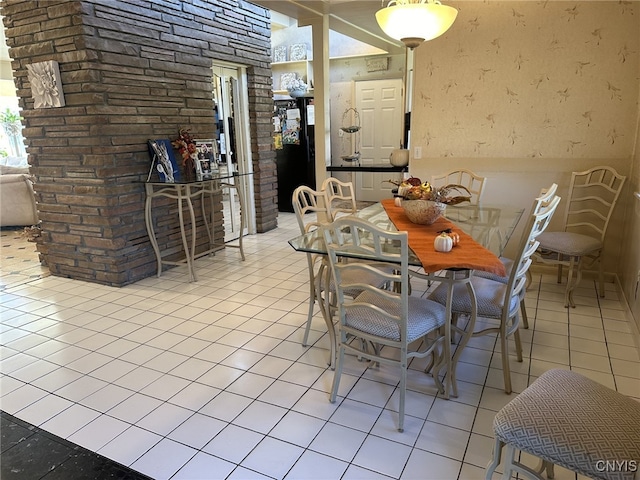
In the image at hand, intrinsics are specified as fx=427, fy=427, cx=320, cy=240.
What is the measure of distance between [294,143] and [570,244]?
171 inches

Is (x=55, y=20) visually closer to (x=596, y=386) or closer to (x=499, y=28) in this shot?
(x=499, y=28)

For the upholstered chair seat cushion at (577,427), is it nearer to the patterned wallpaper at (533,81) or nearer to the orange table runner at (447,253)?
the orange table runner at (447,253)

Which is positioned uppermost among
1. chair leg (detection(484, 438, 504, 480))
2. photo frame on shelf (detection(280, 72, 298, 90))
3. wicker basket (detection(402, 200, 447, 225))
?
photo frame on shelf (detection(280, 72, 298, 90))

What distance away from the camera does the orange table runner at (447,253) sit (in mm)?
1824

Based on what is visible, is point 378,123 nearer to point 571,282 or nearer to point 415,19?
point 571,282

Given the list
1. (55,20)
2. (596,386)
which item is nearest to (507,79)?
(596,386)

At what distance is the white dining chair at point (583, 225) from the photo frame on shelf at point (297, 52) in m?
5.04

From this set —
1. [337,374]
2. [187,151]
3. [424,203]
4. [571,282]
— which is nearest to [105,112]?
[187,151]

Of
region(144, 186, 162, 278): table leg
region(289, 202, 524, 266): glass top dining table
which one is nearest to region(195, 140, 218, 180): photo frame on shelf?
region(144, 186, 162, 278): table leg

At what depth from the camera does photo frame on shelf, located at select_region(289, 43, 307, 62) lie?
7125 millimetres

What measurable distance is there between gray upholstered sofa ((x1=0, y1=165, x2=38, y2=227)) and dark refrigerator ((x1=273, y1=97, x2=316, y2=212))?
3.41m

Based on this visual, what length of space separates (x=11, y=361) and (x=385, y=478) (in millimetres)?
2308

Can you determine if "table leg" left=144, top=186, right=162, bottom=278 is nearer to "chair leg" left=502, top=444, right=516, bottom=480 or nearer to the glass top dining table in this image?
the glass top dining table

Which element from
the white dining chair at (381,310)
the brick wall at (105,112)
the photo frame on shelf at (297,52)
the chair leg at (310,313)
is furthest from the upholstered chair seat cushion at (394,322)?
the photo frame on shelf at (297,52)
